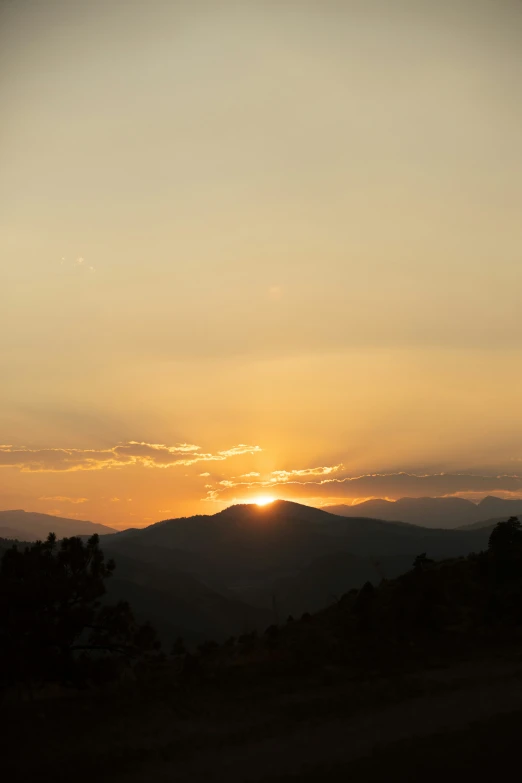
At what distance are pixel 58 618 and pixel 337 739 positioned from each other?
30.0 feet

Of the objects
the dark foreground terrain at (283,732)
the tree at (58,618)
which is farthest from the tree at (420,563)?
the tree at (58,618)

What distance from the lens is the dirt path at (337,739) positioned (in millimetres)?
12180

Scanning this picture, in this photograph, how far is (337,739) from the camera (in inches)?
546

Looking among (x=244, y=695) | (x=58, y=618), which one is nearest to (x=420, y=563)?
(x=244, y=695)

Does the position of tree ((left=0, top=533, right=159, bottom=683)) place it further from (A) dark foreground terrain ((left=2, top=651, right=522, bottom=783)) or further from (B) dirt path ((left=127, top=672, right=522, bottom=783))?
(B) dirt path ((left=127, top=672, right=522, bottom=783))

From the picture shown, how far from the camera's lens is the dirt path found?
40.0 feet

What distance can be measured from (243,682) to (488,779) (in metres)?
9.62

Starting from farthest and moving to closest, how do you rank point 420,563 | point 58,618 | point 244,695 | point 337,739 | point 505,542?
1. point 420,563
2. point 505,542
3. point 58,618
4. point 244,695
5. point 337,739

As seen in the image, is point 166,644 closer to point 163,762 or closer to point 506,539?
point 506,539

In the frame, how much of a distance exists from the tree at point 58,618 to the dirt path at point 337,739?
20.8ft

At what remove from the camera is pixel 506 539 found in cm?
3528

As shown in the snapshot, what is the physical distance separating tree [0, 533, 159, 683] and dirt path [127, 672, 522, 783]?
634cm

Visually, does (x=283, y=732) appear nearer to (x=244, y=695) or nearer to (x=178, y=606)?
(x=244, y=695)

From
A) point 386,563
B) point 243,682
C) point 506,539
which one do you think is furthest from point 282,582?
point 243,682
